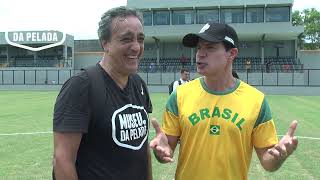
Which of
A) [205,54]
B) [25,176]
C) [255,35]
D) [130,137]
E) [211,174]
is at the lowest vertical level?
[25,176]

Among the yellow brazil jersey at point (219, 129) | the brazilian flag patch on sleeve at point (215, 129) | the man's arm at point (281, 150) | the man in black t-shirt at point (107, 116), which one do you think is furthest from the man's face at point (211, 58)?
the man's arm at point (281, 150)

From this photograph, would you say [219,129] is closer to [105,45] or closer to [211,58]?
[211,58]

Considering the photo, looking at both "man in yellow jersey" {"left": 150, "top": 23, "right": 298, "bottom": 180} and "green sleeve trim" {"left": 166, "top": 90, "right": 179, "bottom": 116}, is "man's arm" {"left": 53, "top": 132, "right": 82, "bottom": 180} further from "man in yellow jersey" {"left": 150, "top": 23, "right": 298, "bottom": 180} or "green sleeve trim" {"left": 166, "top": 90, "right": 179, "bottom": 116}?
"green sleeve trim" {"left": 166, "top": 90, "right": 179, "bottom": 116}

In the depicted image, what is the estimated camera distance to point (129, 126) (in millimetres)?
3189

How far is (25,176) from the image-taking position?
830cm

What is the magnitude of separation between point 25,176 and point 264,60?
4697 cm

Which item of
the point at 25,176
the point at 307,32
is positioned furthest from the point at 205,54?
the point at 307,32

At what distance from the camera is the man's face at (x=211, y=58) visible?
3.49 m

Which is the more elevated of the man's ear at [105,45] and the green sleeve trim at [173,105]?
the man's ear at [105,45]

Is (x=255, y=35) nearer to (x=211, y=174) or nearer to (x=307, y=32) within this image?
(x=307, y=32)

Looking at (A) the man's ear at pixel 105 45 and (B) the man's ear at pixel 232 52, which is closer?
(A) the man's ear at pixel 105 45

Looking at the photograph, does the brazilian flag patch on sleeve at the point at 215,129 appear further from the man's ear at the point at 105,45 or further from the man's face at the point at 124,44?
the man's ear at the point at 105,45

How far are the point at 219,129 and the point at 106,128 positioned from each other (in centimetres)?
83

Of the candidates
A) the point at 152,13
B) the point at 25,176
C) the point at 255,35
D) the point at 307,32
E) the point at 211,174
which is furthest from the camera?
the point at 307,32
